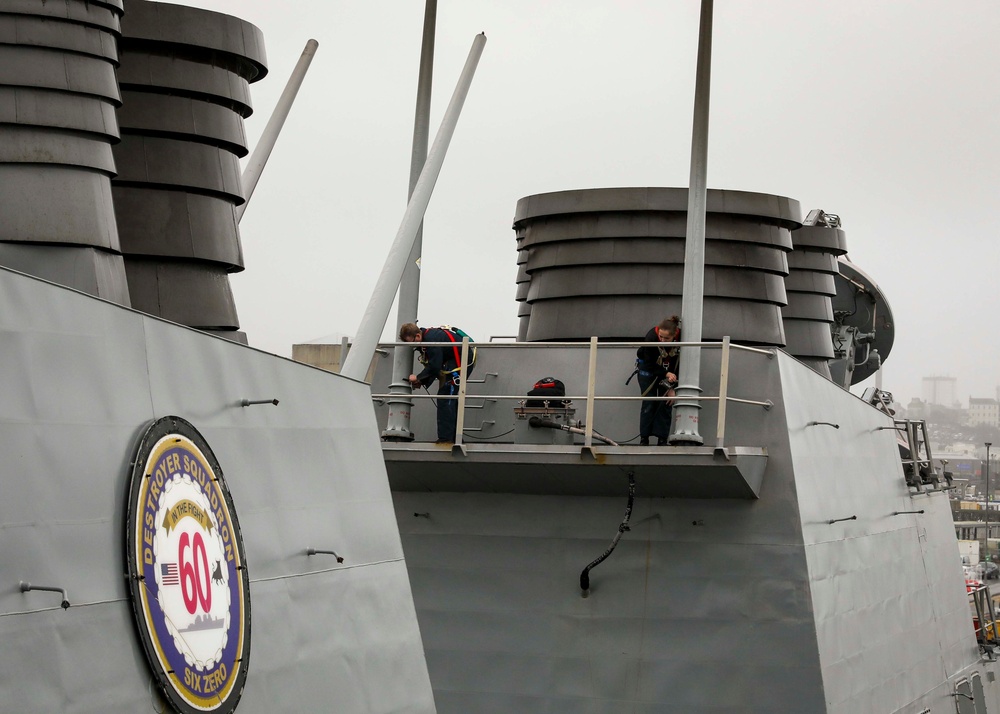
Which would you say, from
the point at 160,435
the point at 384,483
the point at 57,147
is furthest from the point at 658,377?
the point at 160,435

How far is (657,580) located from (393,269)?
3.85 m

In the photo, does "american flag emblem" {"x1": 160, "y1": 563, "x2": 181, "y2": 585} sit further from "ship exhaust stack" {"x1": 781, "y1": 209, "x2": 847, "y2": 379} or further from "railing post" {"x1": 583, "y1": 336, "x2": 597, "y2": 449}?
"ship exhaust stack" {"x1": 781, "y1": 209, "x2": 847, "y2": 379}

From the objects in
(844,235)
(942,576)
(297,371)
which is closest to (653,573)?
(297,371)

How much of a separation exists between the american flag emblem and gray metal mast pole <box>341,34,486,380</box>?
406cm

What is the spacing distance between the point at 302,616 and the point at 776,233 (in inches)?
395

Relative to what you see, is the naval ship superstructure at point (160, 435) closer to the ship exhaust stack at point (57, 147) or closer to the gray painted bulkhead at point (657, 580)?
the ship exhaust stack at point (57, 147)

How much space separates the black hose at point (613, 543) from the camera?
35.2ft

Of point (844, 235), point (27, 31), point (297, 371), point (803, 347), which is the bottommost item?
point (297, 371)

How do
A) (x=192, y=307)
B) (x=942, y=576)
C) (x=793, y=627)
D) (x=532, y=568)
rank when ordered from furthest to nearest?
(x=942, y=576), (x=532, y=568), (x=793, y=627), (x=192, y=307)

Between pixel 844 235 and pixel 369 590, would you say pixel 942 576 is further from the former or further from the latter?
pixel 369 590

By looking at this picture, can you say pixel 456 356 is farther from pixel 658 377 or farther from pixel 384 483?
pixel 384 483

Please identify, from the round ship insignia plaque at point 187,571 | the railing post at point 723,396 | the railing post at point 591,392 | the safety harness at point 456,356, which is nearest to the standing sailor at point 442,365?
the safety harness at point 456,356

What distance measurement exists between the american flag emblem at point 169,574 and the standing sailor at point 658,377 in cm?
679

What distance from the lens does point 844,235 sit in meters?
20.4
